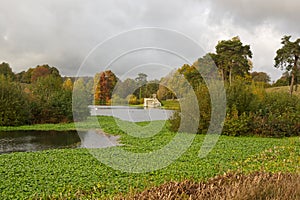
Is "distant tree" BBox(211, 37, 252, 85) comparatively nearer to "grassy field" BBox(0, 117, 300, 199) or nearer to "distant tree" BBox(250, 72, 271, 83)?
"grassy field" BBox(0, 117, 300, 199)

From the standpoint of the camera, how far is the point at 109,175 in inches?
208

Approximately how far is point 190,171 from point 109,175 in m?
1.55

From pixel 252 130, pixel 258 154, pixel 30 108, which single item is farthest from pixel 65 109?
pixel 258 154

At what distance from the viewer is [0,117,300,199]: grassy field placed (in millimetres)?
4375

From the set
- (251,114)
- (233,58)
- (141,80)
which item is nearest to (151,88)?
(141,80)

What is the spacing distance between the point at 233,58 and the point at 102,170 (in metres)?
28.3

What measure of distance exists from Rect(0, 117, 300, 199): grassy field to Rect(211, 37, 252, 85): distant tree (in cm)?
2389

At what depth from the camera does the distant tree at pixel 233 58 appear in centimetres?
3109

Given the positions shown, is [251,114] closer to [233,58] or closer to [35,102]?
[35,102]

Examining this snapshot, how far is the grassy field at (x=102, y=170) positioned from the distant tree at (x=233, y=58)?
78.4 feet

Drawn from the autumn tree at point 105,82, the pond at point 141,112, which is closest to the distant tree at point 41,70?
the pond at point 141,112

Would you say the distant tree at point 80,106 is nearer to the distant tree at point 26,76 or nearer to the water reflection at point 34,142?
the water reflection at point 34,142

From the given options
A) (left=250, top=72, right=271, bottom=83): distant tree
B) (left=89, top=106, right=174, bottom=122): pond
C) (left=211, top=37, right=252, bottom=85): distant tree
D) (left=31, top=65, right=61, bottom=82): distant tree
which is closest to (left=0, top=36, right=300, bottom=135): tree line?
(left=89, top=106, right=174, bottom=122): pond

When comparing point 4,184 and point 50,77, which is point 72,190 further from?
point 50,77
